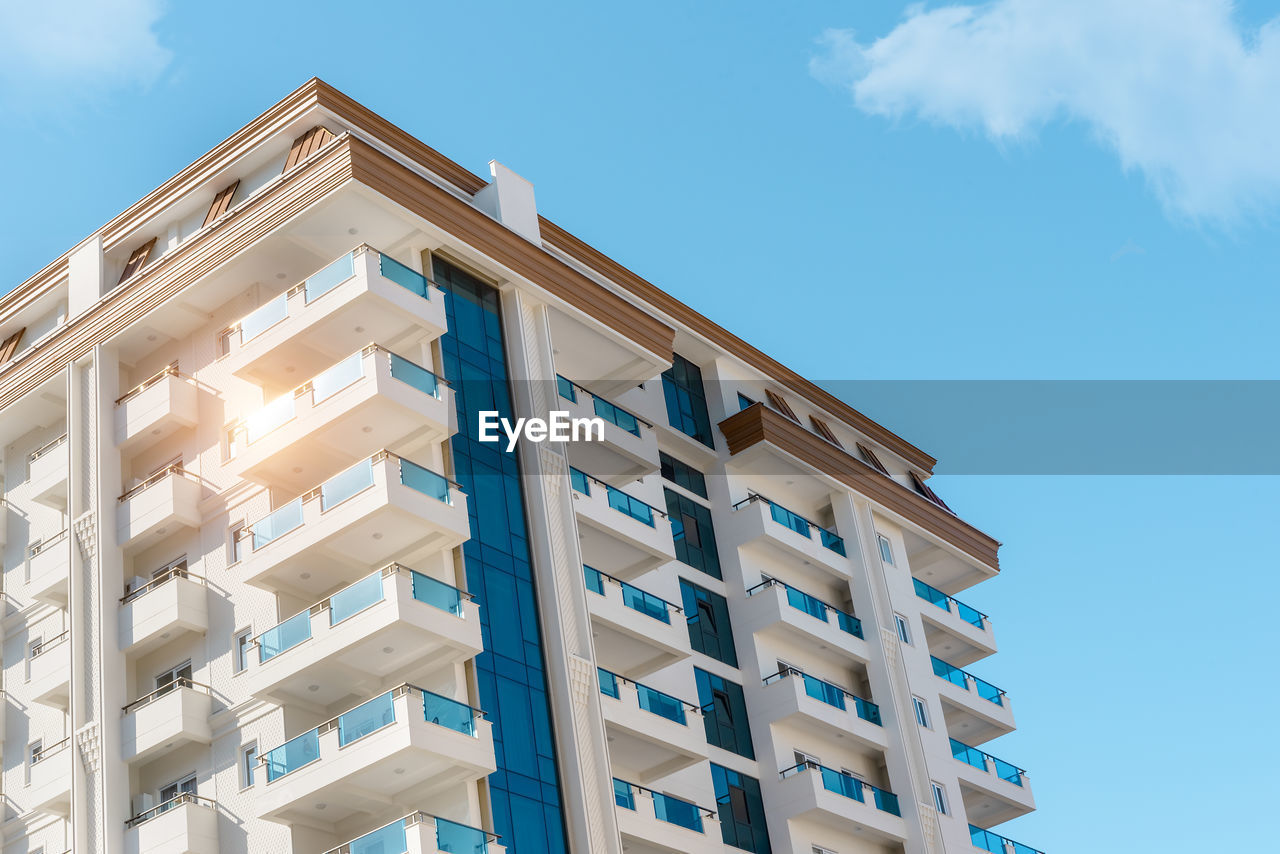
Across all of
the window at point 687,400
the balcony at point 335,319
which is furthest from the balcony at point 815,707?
the balcony at point 335,319

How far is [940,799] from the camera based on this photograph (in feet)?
164

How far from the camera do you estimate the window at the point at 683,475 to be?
5009cm

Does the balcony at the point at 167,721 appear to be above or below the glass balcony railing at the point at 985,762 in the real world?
below

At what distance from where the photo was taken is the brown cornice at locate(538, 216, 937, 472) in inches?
1847

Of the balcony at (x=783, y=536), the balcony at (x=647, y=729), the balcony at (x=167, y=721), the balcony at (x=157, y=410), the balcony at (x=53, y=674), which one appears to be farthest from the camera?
the balcony at (x=783, y=536)

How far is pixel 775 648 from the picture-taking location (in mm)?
48906

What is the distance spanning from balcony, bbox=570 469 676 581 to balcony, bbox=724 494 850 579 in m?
5.20

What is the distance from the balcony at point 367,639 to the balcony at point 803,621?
1443 centimetres

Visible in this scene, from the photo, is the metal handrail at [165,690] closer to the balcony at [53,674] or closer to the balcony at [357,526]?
the balcony at [53,674]

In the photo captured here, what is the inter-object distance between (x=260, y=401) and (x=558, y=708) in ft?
33.2

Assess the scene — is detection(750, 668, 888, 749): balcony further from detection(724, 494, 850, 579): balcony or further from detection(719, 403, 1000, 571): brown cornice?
detection(719, 403, 1000, 571): brown cornice

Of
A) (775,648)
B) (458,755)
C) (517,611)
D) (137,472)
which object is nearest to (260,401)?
(137,472)

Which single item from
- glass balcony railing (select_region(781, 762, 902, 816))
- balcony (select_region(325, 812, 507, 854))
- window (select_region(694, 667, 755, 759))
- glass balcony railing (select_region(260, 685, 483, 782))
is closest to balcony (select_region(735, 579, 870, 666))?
window (select_region(694, 667, 755, 759))

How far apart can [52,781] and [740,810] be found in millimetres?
17720
